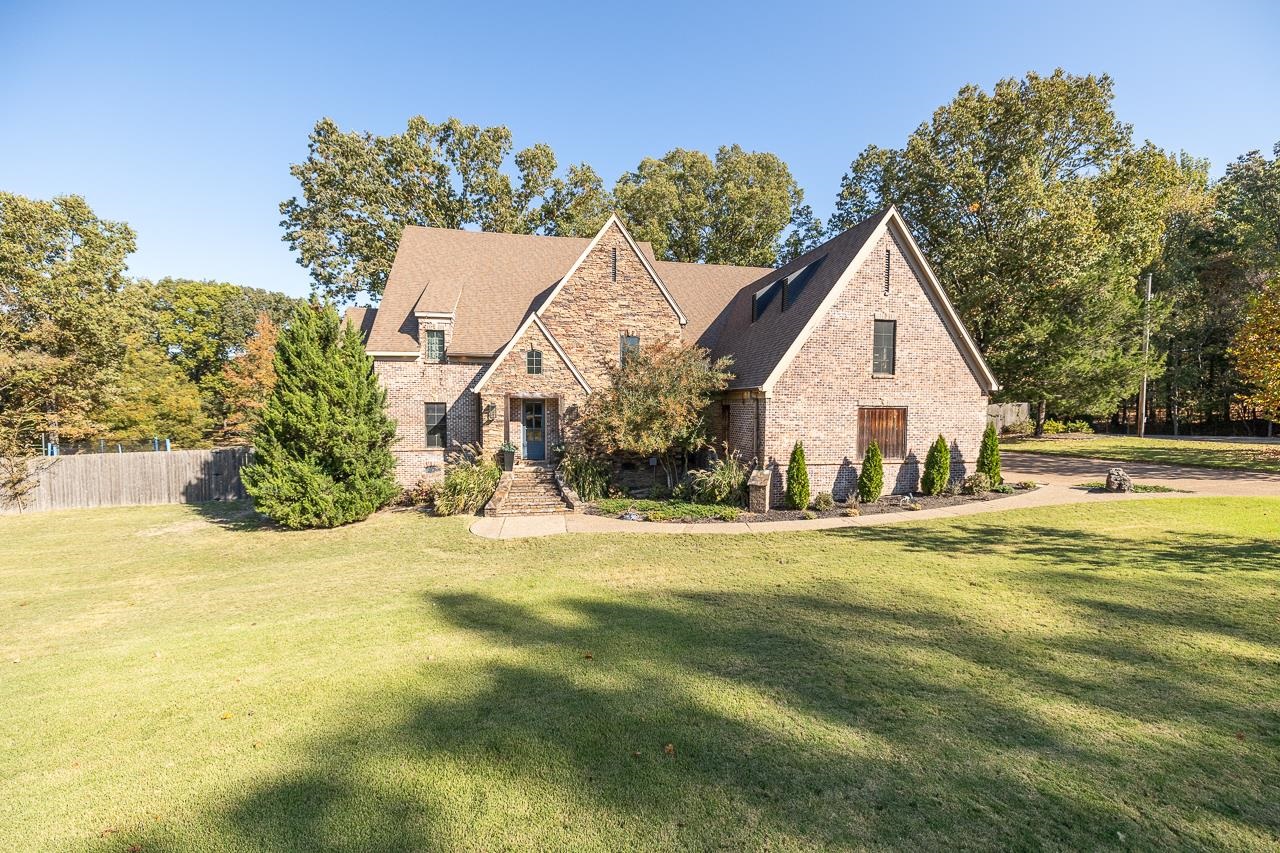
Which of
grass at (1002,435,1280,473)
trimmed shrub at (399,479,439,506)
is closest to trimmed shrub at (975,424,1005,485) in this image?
grass at (1002,435,1280,473)

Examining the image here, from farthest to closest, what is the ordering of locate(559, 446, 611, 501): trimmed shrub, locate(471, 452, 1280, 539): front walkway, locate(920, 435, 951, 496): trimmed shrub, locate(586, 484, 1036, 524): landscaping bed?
locate(559, 446, 611, 501): trimmed shrub < locate(920, 435, 951, 496): trimmed shrub < locate(586, 484, 1036, 524): landscaping bed < locate(471, 452, 1280, 539): front walkway

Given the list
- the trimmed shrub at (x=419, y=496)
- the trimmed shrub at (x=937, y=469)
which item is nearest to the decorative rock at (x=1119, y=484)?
the trimmed shrub at (x=937, y=469)

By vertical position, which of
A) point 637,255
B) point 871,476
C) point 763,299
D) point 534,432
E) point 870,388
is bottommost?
point 871,476

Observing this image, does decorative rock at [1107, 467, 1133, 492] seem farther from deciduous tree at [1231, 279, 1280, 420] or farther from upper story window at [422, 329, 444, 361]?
upper story window at [422, 329, 444, 361]

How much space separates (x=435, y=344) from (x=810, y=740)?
18137mm

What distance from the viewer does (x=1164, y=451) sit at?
25.4m

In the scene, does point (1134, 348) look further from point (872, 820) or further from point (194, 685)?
point (194, 685)

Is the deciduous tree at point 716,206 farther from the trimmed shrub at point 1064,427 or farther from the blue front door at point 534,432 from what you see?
the trimmed shrub at point 1064,427

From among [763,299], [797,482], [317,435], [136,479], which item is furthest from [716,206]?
[136,479]

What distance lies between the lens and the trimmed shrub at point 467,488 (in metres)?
15.3

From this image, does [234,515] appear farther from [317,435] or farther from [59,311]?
[59,311]

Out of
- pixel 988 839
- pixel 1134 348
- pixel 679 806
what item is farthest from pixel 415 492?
pixel 1134 348

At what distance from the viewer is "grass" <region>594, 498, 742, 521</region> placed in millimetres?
14061

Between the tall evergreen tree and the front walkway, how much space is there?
3829 millimetres
